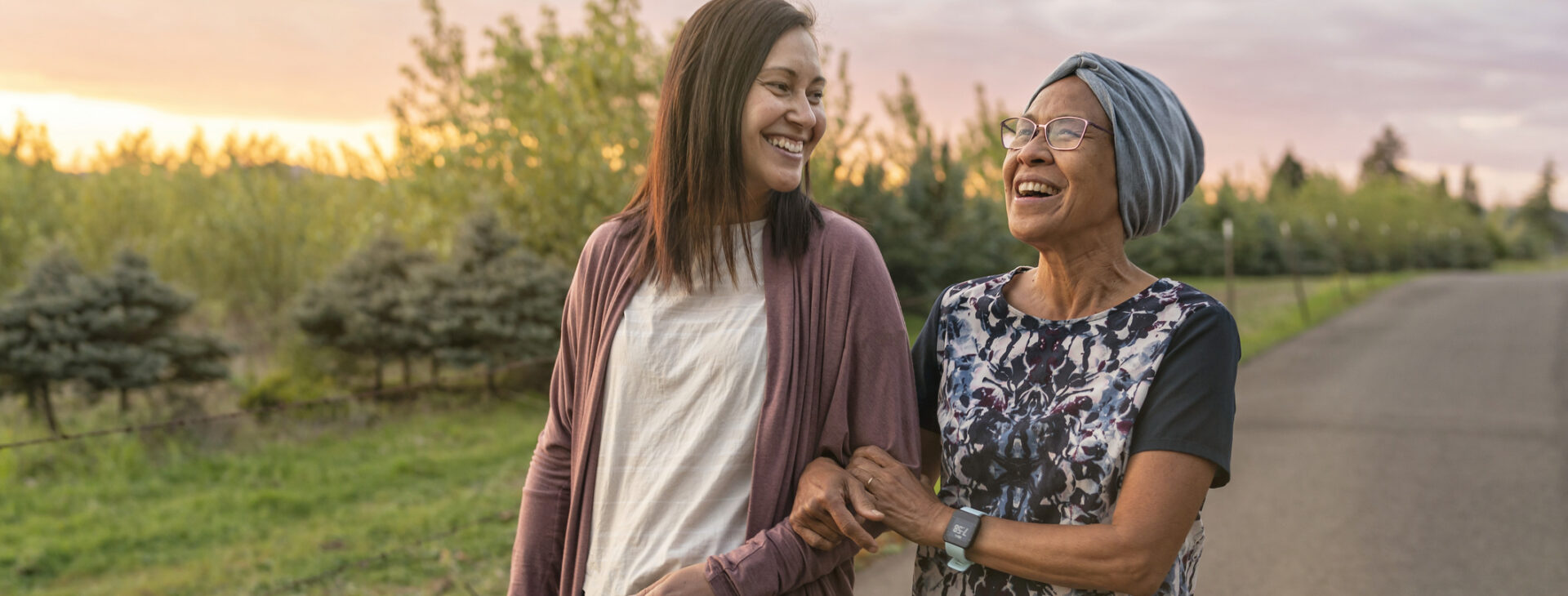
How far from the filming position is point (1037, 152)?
1830 millimetres

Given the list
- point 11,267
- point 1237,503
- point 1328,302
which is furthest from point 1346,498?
point 1328,302

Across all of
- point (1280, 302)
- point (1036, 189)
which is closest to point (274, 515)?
point (1036, 189)

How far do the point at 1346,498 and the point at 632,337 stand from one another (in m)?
6.36

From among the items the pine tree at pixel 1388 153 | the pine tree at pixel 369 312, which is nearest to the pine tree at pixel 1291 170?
the pine tree at pixel 1388 153

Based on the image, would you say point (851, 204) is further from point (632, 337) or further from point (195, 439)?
point (632, 337)

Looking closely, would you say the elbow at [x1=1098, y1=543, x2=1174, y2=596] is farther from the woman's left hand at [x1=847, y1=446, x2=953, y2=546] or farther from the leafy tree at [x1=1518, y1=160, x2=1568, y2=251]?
the leafy tree at [x1=1518, y1=160, x2=1568, y2=251]

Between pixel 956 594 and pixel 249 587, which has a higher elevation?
pixel 956 594

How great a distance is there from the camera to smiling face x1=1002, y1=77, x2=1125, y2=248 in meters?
1.77

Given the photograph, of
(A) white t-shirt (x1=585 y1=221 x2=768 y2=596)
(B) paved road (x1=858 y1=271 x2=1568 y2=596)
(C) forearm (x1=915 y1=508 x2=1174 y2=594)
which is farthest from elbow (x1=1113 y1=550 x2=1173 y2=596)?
(B) paved road (x1=858 y1=271 x2=1568 y2=596)

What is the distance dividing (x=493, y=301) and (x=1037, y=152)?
32.5ft

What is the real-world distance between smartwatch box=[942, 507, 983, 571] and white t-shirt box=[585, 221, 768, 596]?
1.17 ft

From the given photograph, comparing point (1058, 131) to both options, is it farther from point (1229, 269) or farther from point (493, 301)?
point (1229, 269)

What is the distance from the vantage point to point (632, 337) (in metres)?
1.87

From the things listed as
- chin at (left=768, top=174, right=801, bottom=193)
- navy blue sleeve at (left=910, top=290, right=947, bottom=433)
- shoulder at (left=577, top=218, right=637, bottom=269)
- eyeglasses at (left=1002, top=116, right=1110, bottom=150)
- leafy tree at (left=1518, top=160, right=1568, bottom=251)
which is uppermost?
eyeglasses at (left=1002, top=116, right=1110, bottom=150)
